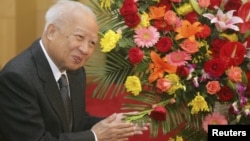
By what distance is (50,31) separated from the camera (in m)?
1.68

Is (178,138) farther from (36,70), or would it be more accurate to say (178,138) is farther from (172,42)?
(36,70)

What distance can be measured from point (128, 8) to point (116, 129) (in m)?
0.45

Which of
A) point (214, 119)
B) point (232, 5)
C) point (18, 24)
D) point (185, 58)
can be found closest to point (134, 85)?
point (185, 58)

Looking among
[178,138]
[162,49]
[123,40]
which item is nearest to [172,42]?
[162,49]

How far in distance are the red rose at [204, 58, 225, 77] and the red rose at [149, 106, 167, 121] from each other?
0.70 feet

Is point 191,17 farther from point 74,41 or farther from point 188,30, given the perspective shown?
point 74,41

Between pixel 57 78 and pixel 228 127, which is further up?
pixel 57 78

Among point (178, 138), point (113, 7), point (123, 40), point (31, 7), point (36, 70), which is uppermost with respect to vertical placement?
point (31, 7)

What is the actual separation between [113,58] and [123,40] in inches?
3.6

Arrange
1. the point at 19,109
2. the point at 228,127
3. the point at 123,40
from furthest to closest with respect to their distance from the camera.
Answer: the point at 123,40 < the point at 19,109 < the point at 228,127

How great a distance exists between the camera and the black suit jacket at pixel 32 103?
1.57 meters

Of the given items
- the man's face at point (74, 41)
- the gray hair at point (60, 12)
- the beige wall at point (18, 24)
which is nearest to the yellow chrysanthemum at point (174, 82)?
the man's face at point (74, 41)

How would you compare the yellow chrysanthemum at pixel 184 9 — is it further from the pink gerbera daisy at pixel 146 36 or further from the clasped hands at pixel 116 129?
the clasped hands at pixel 116 129

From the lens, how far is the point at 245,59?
1.66 meters
